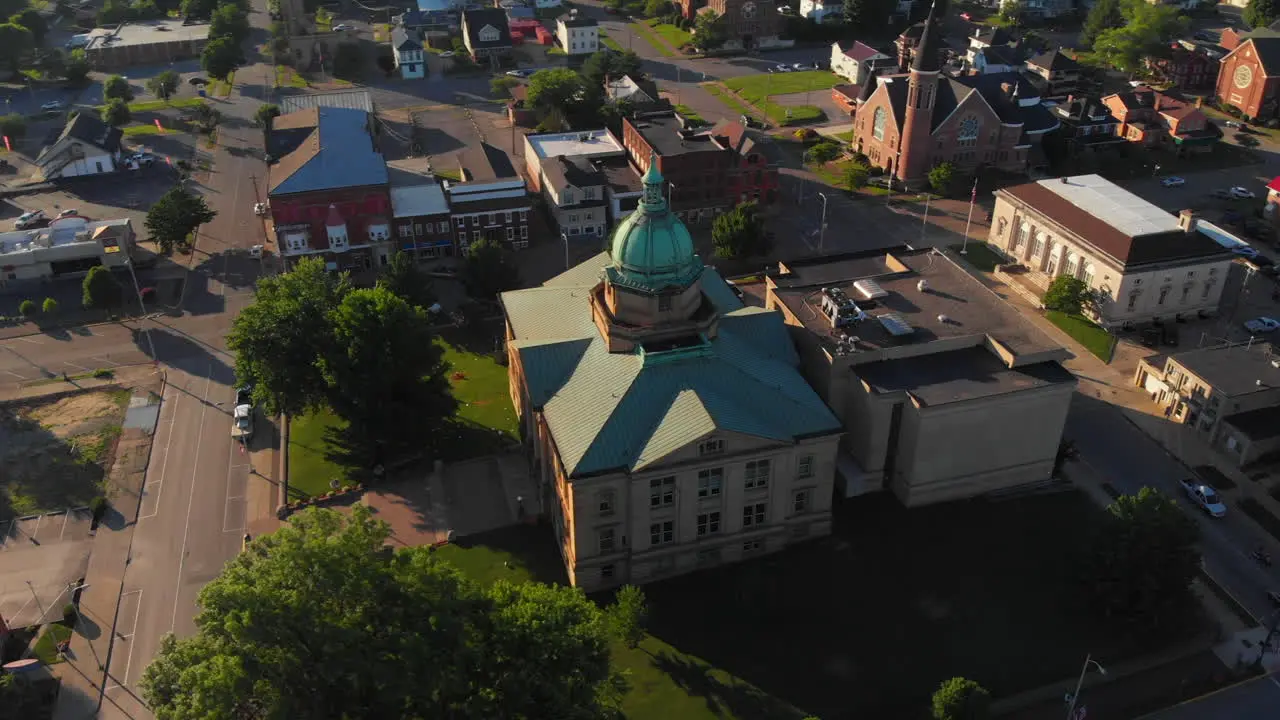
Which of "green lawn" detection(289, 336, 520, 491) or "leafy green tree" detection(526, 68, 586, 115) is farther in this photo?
"leafy green tree" detection(526, 68, 586, 115)

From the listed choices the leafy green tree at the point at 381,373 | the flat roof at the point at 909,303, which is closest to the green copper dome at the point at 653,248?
the flat roof at the point at 909,303

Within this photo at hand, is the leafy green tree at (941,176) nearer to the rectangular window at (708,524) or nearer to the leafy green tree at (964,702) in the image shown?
the rectangular window at (708,524)

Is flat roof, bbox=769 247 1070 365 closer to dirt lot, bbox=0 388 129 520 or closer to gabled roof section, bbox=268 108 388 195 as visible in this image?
gabled roof section, bbox=268 108 388 195

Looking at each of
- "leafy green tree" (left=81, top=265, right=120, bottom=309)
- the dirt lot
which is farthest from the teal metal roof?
"leafy green tree" (left=81, top=265, right=120, bottom=309)

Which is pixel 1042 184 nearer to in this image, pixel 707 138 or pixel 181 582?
pixel 707 138

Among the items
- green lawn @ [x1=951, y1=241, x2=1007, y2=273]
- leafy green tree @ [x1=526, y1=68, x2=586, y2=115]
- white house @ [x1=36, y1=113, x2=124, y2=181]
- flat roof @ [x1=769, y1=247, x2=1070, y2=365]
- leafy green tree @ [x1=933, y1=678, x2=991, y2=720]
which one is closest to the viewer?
leafy green tree @ [x1=933, y1=678, x2=991, y2=720]

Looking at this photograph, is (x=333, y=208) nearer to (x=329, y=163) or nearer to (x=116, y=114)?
(x=329, y=163)
